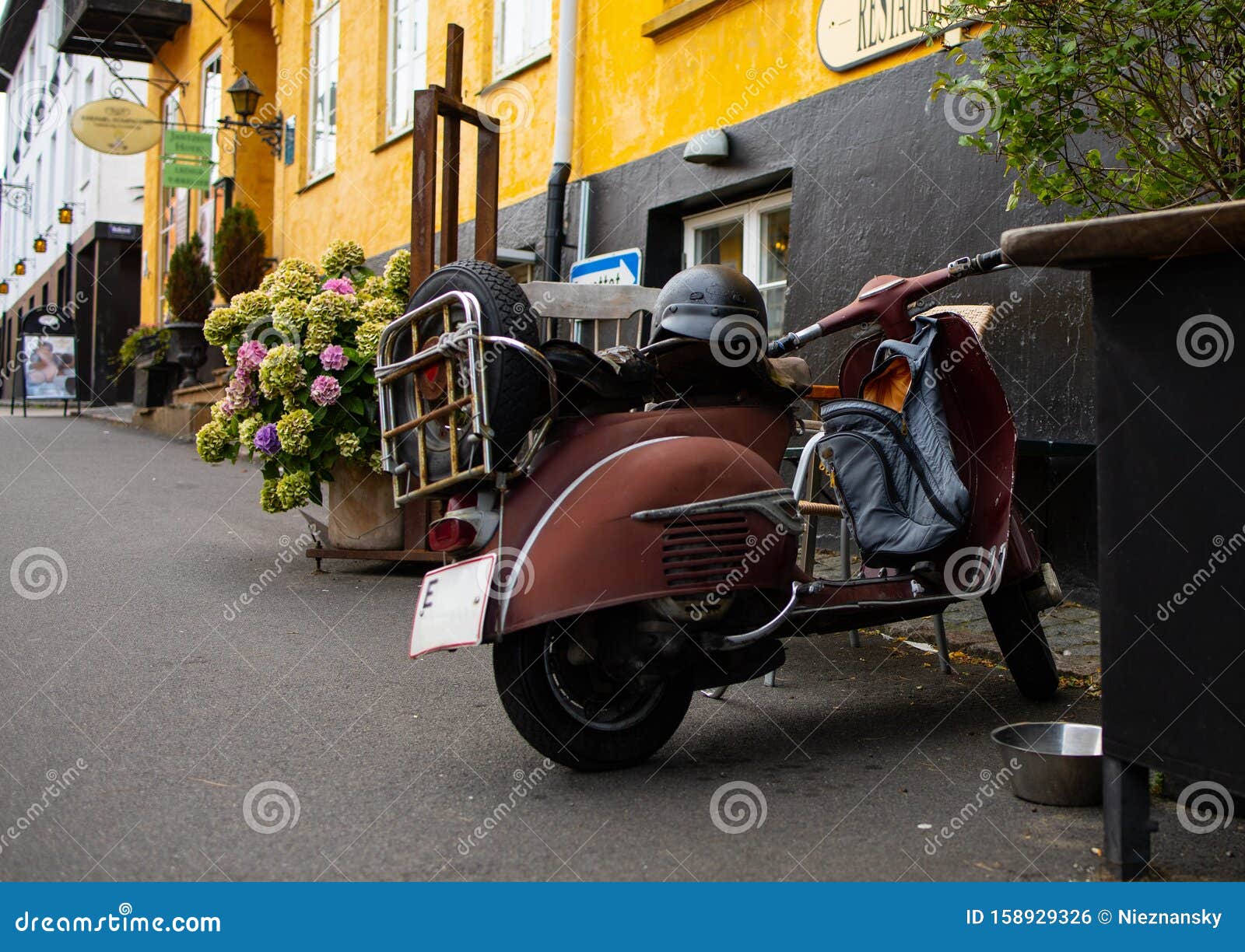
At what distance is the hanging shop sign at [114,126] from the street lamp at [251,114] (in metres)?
1.32

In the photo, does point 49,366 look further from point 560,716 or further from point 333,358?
point 560,716

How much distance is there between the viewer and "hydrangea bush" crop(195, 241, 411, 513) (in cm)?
668

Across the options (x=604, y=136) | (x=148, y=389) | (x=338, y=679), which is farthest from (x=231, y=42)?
(x=338, y=679)

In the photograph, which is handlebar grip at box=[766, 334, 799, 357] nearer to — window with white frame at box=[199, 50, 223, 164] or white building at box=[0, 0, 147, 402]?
window with white frame at box=[199, 50, 223, 164]


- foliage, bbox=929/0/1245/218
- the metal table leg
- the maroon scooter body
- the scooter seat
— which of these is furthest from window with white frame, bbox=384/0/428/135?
the metal table leg

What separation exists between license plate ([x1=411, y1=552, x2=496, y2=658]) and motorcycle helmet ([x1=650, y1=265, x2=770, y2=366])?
93cm

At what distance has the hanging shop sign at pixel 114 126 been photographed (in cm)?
1755

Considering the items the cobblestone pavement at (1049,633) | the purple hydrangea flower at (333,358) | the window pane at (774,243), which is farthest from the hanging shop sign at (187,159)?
the cobblestone pavement at (1049,633)

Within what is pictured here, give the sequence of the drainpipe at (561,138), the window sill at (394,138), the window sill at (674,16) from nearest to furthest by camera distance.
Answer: the window sill at (674,16), the drainpipe at (561,138), the window sill at (394,138)

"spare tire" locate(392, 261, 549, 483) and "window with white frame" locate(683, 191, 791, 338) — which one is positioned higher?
"window with white frame" locate(683, 191, 791, 338)

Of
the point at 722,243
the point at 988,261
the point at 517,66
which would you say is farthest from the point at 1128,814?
the point at 517,66

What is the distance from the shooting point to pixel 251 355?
22.3 ft

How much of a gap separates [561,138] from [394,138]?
3673 millimetres

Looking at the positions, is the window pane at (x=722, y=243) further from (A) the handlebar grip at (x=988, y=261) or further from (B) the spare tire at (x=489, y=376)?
(B) the spare tire at (x=489, y=376)
